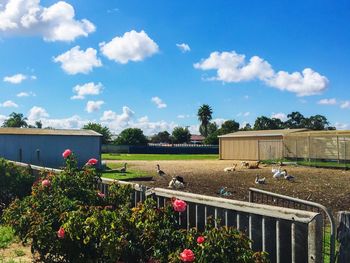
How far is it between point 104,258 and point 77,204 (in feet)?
4.06

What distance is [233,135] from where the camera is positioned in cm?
5447

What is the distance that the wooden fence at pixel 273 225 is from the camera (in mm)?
3729

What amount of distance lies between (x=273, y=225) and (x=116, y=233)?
149cm

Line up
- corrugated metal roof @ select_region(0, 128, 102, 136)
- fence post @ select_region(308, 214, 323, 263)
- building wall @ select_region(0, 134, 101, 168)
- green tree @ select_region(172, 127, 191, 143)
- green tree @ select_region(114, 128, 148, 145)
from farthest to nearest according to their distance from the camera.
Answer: green tree @ select_region(172, 127, 191, 143)
green tree @ select_region(114, 128, 148, 145)
corrugated metal roof @ select_region(0, 128, 102, 136)
building wall @ select_region(0, 134, 101, 168)
fence post @ select_region(308, 214, 323, 263)

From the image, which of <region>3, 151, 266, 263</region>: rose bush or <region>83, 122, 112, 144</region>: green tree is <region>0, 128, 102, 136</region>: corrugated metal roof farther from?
<region>83, 122, 112, 144</region>: green tree

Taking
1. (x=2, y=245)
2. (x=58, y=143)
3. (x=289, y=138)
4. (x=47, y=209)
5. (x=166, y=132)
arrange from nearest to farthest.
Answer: (x=47, y=209) → (x=2, y=245) → (x=58, y=143) → (x=289, y=138) → (x=166, y=132)

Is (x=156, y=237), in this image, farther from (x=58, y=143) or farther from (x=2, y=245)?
(x=58, y=143)

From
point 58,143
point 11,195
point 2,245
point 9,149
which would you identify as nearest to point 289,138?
point 58,143

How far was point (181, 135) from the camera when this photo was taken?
426ft

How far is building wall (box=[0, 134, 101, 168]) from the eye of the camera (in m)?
30.8

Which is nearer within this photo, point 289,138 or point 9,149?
point 9,149

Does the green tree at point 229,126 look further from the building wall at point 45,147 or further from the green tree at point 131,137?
the building wall at point 45,147

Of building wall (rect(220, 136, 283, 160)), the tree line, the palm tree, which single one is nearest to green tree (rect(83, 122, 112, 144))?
the tree line

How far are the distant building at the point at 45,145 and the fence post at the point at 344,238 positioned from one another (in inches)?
1151
